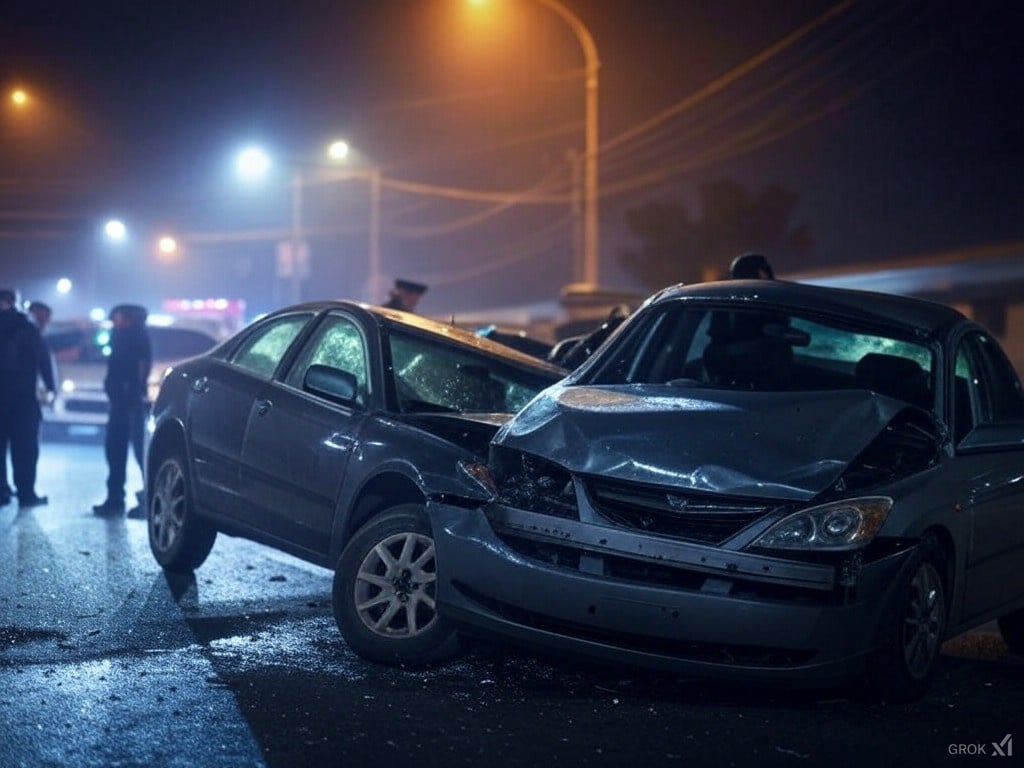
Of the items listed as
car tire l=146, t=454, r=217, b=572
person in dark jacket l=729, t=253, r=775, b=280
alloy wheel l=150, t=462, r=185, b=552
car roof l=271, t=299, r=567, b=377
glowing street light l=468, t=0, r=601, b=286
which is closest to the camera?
car roof l=271, t=299, r=567, b=377

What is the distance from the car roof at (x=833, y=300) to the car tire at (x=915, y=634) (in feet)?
4.43

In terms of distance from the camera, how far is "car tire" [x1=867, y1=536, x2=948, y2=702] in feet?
18.2

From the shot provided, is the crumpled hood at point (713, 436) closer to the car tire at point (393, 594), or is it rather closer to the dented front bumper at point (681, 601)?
the dented front bumper at point (681, 601)

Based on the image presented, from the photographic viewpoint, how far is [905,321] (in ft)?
22.5

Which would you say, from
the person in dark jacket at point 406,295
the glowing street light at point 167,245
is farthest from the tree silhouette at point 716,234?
the person in dark jacket at point 406,295

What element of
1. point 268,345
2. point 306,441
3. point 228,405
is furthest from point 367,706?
point 268,345

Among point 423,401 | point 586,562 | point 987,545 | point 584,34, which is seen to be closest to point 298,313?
point 423,401

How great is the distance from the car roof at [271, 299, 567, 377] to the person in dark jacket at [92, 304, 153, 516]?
14.8ft

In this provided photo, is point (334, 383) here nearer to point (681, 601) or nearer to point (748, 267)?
point (681, 601)

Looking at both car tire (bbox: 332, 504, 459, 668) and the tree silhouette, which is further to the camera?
the tree silhouette

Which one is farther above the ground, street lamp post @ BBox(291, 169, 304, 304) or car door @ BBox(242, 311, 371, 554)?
street lamp post @ BBox(291, 169, 304, 304)

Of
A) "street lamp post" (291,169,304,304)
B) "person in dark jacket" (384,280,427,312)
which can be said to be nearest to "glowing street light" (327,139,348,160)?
"street lamp post" (291,169,304,304)

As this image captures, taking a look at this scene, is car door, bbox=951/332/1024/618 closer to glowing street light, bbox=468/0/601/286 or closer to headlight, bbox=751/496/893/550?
headlight, bbox=751/496/893/550

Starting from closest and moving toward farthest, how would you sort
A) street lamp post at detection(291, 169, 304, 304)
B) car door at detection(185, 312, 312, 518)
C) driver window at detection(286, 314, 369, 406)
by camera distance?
driver window at detection(286, 314, 369, 406), car door at detection(185, 312, 312, 518), street lamp post at detection(291, 169, 304, 304)
